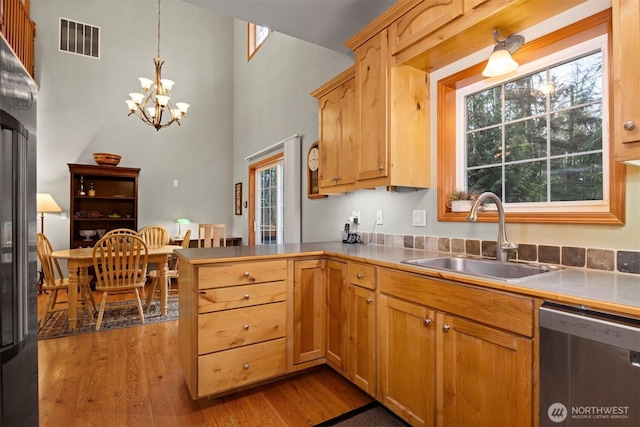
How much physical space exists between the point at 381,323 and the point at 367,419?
555 mm

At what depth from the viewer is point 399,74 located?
83.5 inches

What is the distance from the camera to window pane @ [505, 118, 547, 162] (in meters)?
1.76

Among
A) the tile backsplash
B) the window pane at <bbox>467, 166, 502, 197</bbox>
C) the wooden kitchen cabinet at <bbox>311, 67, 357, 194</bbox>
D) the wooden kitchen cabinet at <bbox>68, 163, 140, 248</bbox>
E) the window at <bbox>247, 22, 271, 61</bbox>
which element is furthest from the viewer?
the window at <bbox>247, 22, 271, 61</bbox>

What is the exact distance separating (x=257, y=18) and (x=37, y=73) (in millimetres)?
4675

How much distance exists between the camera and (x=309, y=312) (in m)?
2.28

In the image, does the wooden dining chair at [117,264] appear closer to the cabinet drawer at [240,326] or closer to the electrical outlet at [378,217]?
the cabinet drawer at [240,326]

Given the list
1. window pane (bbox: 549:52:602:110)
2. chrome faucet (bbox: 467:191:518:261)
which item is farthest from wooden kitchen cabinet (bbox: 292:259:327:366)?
window pane (bbox: 549:52:602:110)

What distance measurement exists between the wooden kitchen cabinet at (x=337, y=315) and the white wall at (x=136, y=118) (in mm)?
4556

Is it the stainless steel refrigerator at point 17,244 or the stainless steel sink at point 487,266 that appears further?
the stainless steel sink at point 487,266

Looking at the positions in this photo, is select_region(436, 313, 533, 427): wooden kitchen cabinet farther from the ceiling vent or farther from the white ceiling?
the ceiling vent

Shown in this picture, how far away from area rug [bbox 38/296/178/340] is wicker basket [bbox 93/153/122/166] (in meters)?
2.36

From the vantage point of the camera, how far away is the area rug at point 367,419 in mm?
1788

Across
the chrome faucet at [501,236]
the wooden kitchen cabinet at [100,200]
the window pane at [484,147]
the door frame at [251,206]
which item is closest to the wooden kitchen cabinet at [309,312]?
the chrome faucet at [501,236]

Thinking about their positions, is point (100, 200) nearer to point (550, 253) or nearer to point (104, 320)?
point (104, 320)
